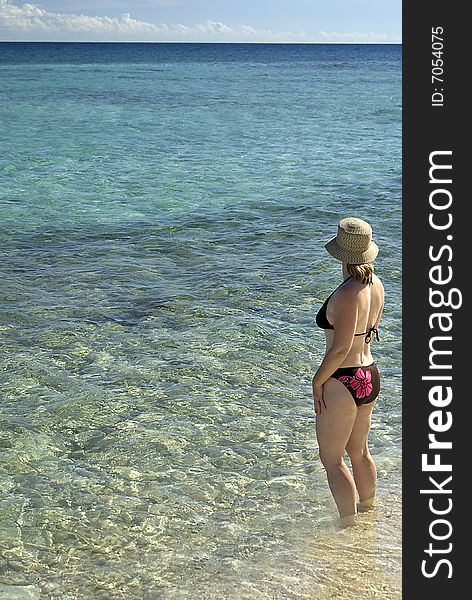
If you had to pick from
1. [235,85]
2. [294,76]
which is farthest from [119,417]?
[294,76]

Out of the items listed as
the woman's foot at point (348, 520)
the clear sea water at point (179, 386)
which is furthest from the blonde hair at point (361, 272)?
the clear sea water at point (179, 386)

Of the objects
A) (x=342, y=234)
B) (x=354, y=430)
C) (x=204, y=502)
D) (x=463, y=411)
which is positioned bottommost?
(x=204, y=502)

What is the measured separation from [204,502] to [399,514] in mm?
1360

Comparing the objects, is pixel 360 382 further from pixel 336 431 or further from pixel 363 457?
pixel 363 457

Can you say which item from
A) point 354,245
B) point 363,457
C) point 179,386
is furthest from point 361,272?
point 179,386

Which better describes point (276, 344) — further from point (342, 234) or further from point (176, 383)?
point (342, 234)

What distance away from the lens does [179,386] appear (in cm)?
802

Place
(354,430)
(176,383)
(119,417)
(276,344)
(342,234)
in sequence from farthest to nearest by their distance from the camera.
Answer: (276,344) < (176,383) < (119,417) < (354,430) < (342,234)

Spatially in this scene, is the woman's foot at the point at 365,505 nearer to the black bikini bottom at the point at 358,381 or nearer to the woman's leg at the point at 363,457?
the woman's leg at the point at 363,457

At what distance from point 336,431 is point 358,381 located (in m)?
0.33

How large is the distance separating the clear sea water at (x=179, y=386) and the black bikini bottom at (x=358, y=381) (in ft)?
3.27

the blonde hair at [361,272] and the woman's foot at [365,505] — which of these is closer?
the blonde hair at [361,272]

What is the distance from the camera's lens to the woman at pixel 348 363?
4762 mm

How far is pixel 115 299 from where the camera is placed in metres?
10.6
